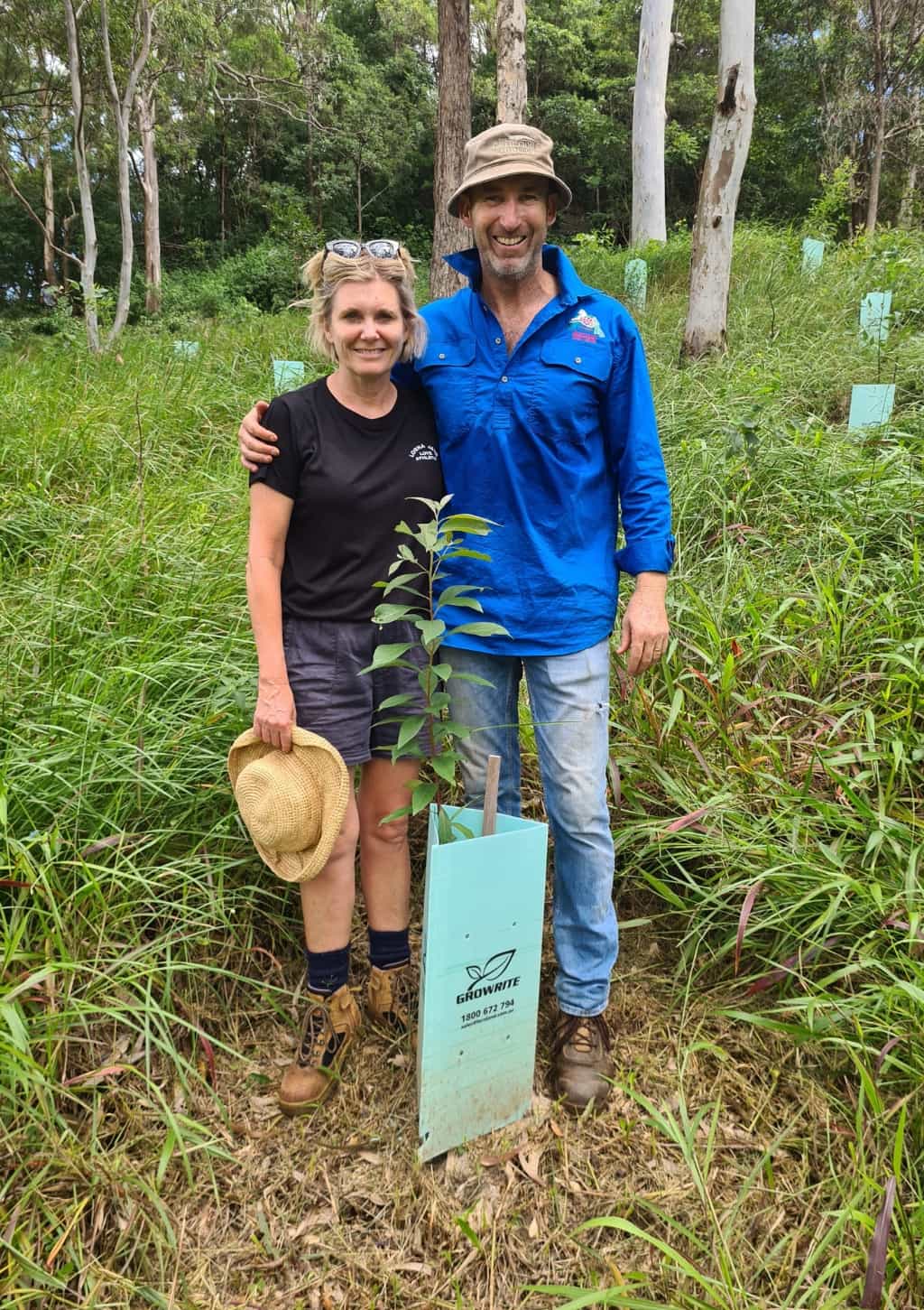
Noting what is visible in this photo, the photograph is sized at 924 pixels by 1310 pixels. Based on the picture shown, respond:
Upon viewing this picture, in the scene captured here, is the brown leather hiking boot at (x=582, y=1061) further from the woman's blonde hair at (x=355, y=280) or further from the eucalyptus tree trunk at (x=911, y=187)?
the eucalyptus tree trunk at (x=911, y=187)

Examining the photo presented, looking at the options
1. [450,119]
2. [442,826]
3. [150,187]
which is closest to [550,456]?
[442,826]

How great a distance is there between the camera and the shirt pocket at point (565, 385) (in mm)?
1728

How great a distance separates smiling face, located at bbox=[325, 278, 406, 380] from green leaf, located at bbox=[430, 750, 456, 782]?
Result: 80 cm

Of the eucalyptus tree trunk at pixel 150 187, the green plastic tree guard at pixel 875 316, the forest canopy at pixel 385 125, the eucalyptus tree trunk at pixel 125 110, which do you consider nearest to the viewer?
the green plastic tree guard at pixel 875 316

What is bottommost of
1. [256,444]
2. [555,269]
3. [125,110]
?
[256,444]

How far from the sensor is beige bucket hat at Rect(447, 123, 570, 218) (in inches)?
65.4

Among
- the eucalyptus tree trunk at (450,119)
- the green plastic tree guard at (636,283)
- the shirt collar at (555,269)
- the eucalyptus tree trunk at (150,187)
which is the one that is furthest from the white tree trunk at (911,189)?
the shirt collar at (555,269)

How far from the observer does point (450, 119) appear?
5.44 meters

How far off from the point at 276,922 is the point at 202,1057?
14.2 inches

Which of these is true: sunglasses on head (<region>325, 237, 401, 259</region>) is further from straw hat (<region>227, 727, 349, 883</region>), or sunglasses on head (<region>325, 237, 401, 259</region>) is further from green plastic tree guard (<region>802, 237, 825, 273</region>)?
green plastic tree guard (<region>802, 237, 825, 273</region>)

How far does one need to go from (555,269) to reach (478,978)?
1.52 meters

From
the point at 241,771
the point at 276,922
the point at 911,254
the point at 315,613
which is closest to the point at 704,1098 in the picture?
the point at 276,922

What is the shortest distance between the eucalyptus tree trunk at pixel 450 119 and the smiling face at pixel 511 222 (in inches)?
155

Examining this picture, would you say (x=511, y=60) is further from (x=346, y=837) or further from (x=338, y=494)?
(x=346, y=837)
